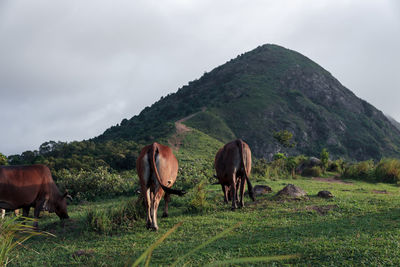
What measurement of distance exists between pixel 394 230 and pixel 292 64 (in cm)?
9922

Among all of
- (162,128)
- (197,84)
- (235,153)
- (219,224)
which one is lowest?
(219,224)

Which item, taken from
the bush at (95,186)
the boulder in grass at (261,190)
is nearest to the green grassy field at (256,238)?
the boulder in grass at (261,190)

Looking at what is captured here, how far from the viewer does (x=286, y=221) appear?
280 inches

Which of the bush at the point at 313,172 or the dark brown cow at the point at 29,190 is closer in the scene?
the dark brown cow at the point at 29,190

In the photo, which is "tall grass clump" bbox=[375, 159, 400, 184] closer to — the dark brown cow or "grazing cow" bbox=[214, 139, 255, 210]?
"grazing cow" bbox=[214, 139, 255, 210]

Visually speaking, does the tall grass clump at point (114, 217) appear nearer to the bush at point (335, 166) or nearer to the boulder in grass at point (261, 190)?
the boulder in grass at point (261, 190)

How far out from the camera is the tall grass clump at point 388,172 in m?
17.6

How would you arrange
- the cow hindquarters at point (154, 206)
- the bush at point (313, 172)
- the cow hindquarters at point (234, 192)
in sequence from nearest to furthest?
the cow hindquarters at point (154, 206), the cow hindquarters at point (234, 192), the bush at point (313, 172)

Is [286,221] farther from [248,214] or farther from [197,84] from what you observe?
[197,84]

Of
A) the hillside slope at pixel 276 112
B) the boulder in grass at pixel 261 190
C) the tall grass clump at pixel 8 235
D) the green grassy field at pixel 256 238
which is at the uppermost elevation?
the hillside slope at pixel 276 112

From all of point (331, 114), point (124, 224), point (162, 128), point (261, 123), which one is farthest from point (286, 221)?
point (331, 114)

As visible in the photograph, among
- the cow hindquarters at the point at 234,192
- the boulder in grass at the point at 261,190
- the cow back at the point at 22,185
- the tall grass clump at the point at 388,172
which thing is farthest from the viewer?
the tall grass clump at the point at 388,172

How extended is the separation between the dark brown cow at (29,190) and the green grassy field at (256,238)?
650 millimetres

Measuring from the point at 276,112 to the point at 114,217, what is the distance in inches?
2708
